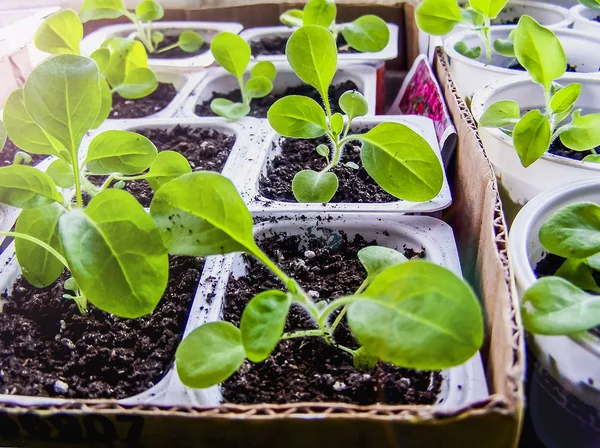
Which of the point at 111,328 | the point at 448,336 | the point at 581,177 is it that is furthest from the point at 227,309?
the point at 581,177

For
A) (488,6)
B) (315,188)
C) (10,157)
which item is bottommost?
(10,157)

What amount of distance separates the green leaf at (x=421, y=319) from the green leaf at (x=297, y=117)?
28cm

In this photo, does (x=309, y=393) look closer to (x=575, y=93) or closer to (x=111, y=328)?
(x=111, y=328)

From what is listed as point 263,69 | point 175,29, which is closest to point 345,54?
point 263,69

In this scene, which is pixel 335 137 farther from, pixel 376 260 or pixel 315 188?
pixel 376 260

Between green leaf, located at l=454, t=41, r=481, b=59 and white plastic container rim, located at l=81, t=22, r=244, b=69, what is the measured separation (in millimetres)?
489

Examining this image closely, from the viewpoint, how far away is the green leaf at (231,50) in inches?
30.2

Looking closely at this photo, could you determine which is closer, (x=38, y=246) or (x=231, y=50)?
(x=38, y=246)

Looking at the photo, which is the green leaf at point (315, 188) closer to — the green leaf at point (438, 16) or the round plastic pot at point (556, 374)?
the round plastic pot at point (556, 374)

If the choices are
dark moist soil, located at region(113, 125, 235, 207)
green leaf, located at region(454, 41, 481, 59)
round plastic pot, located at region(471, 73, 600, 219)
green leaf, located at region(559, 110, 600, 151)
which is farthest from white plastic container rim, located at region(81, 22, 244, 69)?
green leaf, located at region(559, 110, 600, 151)

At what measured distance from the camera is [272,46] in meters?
1.12

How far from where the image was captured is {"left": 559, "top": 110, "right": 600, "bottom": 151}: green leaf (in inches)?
21.6

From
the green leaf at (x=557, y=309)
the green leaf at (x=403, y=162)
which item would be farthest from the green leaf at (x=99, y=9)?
the green leaf at (x=557, y=309)

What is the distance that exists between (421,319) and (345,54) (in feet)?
2.68
